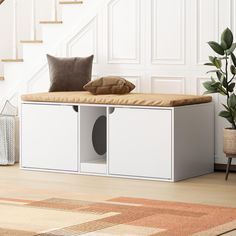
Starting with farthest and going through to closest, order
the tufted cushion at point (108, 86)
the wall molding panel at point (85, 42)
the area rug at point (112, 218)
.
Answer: the wall molding panel at point (85, 42)
the tufted cushion at point (108, 86)
the area rug at point (112, 218)

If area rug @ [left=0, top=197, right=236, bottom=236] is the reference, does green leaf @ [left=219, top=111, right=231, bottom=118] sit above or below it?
above

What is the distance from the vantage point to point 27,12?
332 inches

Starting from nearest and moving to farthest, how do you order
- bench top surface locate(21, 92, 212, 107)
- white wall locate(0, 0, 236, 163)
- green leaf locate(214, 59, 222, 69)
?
bench top surface locate(21, 92, 212, 107) → green leaf locate(214, 59, 222, 69) → white wall locate(0, 0, 236, 163)

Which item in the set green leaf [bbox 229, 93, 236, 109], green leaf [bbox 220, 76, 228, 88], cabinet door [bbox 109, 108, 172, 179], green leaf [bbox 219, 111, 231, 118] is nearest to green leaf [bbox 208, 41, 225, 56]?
green leaf [bbox 220, 76, 228, 88]

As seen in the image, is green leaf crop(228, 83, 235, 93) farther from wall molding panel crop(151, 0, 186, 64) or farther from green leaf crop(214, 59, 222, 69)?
wall molding panel crop(151, 0, 186, 64)

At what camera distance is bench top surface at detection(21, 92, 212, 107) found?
639cm

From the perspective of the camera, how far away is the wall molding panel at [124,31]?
7.18 m

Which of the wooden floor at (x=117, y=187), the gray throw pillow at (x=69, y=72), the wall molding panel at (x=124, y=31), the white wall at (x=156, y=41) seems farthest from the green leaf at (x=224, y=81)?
the gray throw pillow at (x=69, y=72)

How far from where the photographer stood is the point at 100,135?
23.1 feet

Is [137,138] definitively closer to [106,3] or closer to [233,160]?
[233,160]

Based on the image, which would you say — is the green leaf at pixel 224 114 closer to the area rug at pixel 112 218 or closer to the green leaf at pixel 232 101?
the green leaf at pixel 232 101

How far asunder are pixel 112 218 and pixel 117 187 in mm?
1190

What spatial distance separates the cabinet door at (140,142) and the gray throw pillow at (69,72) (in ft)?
2.29

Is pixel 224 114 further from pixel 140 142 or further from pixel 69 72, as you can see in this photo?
pixel 69 72
